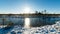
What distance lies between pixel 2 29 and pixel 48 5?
4.33ft

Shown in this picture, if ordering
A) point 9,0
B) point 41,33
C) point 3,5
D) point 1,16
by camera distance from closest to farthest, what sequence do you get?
point 41,33, point 9,0, point 3,5, point 1,16

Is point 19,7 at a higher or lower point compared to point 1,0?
lower

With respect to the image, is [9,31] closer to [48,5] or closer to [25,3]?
[25,3]

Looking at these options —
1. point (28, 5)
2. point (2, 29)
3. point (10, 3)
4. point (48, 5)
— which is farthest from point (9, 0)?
point (48, 5)

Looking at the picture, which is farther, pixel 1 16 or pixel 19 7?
pixel 1 16

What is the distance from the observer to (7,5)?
2.38 metres

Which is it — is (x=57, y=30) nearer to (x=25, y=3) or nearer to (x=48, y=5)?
(x=48, y=5)

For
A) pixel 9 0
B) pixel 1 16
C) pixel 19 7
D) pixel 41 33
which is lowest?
pixel 41 33

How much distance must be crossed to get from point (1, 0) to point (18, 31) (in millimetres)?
859

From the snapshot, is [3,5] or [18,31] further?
[3,5]

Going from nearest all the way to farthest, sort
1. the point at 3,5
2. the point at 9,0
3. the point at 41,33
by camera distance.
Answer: the point at 41,33 → the point at 9,0 → the point at 3,5

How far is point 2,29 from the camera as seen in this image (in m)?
2.08

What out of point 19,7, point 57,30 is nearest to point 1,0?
point 19,7

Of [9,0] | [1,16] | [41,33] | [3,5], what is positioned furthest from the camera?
[1,16]
